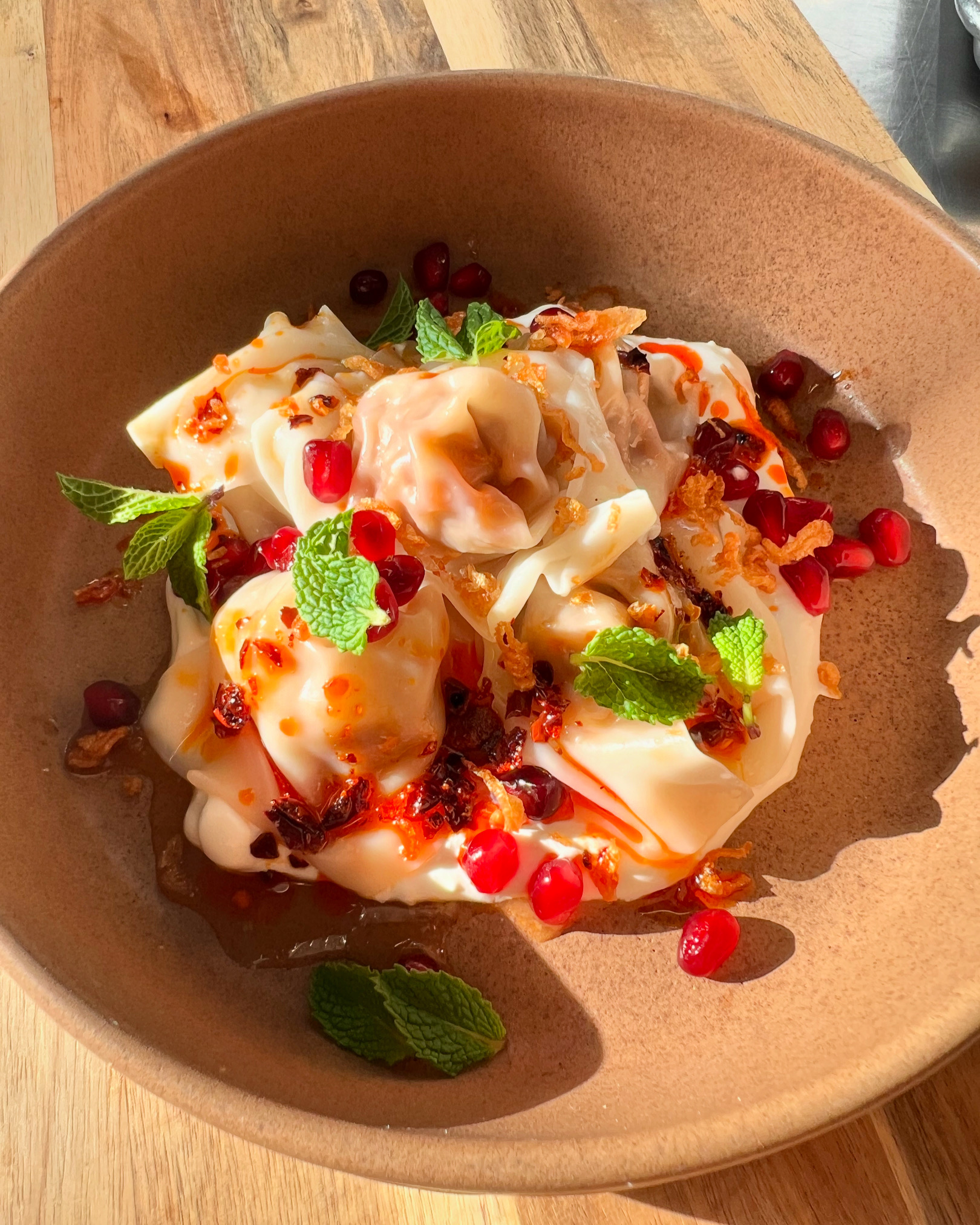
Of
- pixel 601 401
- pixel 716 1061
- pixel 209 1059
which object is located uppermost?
pixel 601 401

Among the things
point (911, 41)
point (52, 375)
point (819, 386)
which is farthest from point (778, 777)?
point (911, 41)

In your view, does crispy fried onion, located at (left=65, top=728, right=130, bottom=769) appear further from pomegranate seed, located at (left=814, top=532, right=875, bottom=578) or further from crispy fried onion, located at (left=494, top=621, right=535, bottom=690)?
pomegranate seed, located at (left=814, top=532, right=875, bottom=578)

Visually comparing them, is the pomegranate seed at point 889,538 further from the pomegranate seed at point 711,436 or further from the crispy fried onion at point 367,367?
the crispy fried onion at point 367,367

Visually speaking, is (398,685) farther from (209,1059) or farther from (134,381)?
(134,381)

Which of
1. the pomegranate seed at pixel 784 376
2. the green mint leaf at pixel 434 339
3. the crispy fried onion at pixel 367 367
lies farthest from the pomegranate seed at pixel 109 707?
the pomegranate seed at pixel 784 376

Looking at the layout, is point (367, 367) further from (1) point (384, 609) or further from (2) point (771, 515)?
(2) point (771, 515)

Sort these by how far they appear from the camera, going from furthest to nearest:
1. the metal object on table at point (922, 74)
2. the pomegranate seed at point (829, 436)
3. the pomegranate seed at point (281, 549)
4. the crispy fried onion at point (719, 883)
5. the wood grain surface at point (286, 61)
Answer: the metal object on table at point (922, 74), the wood grain surface at point (286, 61), the pomegranate seed at point (829, 436), the pomegranate seed at point (281, 549), the crispy fried onion at point (719, 883)
